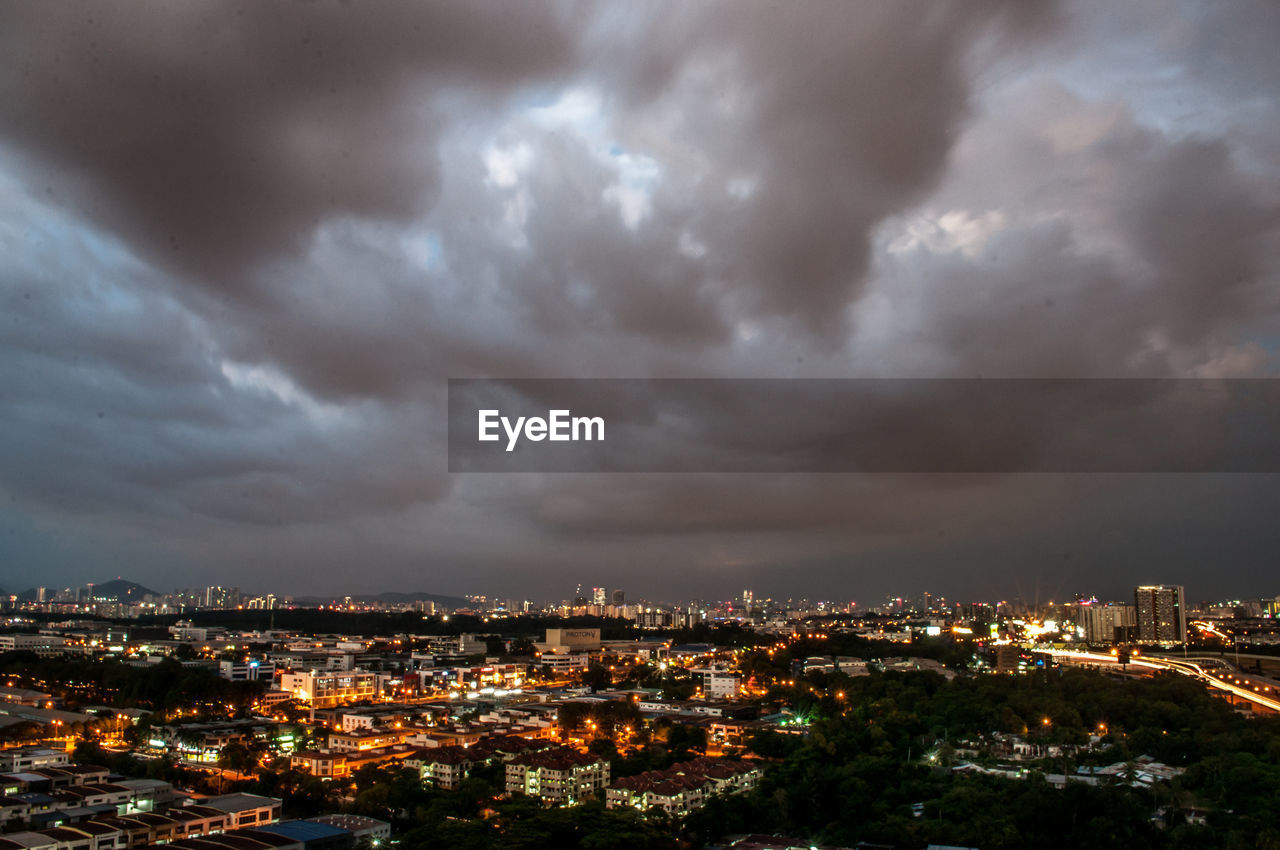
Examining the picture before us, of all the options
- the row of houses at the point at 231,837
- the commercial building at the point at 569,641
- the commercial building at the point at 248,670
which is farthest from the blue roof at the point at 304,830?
the commercial building at the point at 569,641

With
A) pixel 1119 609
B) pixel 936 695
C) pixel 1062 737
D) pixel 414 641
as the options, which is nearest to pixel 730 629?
pixel 414 641

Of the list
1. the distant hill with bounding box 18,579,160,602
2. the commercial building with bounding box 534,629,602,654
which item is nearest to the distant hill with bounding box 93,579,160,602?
the distant hill with bounding box 18,579,160,602

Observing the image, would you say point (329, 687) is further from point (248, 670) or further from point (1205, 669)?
point (1205, 669)

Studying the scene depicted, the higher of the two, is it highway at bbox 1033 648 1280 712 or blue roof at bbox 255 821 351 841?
blue roof at bbox 255 821 351 841

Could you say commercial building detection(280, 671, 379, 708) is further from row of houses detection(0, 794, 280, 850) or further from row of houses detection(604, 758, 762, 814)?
row of houses detection(604, 758, 762, 814)

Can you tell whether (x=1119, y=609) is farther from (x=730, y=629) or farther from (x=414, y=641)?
(x=414, y=641)

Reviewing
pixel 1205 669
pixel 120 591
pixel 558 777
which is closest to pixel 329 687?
pixel 558 777
